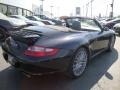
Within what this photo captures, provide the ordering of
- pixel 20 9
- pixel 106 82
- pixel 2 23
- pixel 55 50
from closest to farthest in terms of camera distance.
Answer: pixel 55 50
pixel 106 82
pixel 2 23
pixel 20 9

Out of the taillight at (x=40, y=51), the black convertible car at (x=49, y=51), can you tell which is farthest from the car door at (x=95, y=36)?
the taillight at (x=40, y=51)

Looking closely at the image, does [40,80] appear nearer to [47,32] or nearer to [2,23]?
[47,32]

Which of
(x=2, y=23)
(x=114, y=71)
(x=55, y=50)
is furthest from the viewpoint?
(x=2, y=23)

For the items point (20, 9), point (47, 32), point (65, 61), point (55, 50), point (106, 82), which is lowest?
point (106, 82)

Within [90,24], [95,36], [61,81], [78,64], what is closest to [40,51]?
[61,81]

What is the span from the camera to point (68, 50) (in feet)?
11.7

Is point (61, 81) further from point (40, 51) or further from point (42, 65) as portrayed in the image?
point (40, 51)

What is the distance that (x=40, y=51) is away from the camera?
10.9 ft

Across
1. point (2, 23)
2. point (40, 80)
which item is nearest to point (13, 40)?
point (40, 80)

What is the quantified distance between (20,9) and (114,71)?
Answer: 32463 millimetres

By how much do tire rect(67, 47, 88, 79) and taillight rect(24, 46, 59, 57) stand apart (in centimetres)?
53

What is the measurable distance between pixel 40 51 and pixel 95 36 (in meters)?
1.94

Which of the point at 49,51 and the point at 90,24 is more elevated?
the point at 90,24

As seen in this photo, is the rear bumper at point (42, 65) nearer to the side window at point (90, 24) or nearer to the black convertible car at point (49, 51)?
the black convertible car at point (49, 51)
